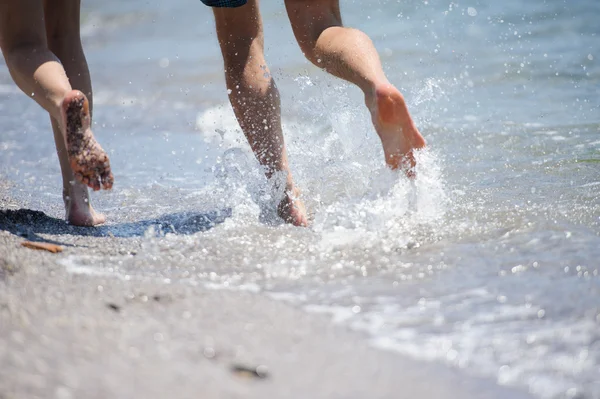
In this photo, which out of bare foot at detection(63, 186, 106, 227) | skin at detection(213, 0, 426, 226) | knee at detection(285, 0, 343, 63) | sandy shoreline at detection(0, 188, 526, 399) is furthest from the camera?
bare foot at detection(63, 186, 106, 227)

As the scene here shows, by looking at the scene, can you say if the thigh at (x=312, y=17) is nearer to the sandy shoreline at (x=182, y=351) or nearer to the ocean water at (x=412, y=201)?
the ocean water at (x=412, y=201)

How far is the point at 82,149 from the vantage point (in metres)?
2.31

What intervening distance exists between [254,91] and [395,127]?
704 millimetres

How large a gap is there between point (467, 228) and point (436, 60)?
188 inches

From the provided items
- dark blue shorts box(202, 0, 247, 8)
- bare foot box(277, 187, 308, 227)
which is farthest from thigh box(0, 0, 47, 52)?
bare foot box(277, 187, 308, 227)

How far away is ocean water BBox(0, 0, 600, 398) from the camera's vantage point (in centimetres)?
178

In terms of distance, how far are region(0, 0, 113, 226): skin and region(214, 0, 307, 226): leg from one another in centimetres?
58

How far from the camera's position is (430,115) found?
16.8 feet

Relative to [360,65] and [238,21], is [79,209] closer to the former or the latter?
[238,21]

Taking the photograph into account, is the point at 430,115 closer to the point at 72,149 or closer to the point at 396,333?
the point at 72,149

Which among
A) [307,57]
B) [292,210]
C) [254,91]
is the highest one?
[307,57]

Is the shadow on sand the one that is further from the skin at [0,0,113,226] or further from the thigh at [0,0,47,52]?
the thigh at [0,0,47,52]

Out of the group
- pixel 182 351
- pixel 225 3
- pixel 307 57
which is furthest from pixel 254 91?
pixel 182 351

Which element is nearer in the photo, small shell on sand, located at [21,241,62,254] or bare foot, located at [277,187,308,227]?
small shell on sand, located at [21,241,62,254]
